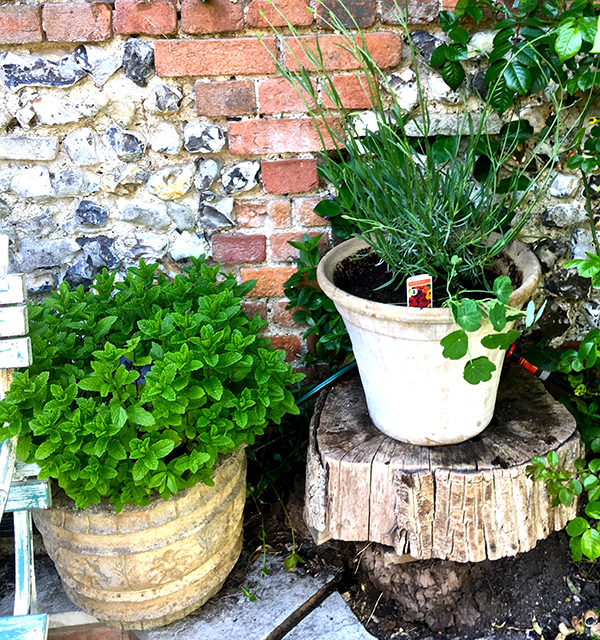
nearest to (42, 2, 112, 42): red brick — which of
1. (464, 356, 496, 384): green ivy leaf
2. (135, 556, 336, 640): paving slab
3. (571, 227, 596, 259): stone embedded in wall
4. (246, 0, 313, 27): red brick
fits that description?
(246, 0, 313, 27): red brick

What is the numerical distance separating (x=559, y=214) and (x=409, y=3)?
716mm

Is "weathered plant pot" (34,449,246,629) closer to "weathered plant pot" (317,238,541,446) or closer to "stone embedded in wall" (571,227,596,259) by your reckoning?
"weathered plant pot" (317,238,541,446)

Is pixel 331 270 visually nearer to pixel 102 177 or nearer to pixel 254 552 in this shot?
pixel 102 177

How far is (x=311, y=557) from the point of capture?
2086 millimetres

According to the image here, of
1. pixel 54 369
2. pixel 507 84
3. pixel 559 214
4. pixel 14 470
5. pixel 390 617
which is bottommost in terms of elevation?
pixel 390 617

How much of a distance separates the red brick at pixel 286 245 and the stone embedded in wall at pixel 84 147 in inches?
21.4

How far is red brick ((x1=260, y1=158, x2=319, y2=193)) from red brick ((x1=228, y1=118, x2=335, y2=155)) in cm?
3

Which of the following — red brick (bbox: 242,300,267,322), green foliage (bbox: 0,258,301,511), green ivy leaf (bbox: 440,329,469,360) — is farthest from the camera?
red brick (bbox: 242,300,267,322)

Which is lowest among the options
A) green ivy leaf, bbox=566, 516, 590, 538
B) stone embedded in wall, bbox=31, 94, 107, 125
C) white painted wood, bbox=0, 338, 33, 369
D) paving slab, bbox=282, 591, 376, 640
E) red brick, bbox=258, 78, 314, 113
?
paving slab, bbox=282, 591, 376, 640

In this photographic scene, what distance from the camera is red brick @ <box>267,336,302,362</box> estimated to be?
2.15m

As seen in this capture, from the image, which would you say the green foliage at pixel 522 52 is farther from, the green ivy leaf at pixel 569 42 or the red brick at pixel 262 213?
the red brick at pixel 262 213

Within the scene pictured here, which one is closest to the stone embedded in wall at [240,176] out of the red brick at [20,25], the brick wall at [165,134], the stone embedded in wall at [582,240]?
the brick wall at [165,134]

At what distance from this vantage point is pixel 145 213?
2.01 meters

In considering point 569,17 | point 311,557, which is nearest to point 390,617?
point 311,557
